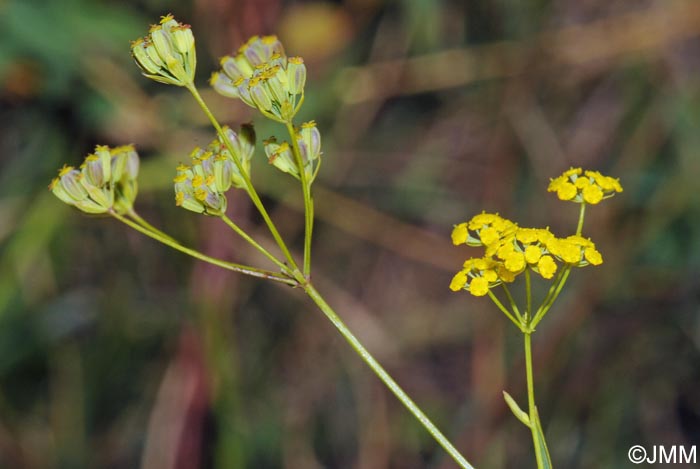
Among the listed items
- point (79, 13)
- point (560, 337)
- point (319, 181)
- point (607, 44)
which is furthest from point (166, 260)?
point (607, 44)

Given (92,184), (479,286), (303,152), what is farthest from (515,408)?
(92,184)

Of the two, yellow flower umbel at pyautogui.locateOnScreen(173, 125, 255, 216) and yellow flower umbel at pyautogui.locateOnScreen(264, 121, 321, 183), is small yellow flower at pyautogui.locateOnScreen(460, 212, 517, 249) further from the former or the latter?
yellow flower umbel at pyautogui.locateOnScreen(173, 125, 255, 216)

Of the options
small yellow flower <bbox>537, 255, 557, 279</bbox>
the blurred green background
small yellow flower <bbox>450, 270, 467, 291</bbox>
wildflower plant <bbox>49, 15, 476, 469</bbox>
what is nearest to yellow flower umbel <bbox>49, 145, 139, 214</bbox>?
wildflower plant <bbox>49, 15, 476, 469</bbox>

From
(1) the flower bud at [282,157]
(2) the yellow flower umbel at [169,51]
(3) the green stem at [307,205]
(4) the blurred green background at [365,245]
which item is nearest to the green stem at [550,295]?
(3) the green stem at [307,205]

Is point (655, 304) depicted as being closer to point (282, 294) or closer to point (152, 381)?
point (282, 294)

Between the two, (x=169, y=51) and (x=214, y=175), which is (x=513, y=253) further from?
(x=169, y=51)
